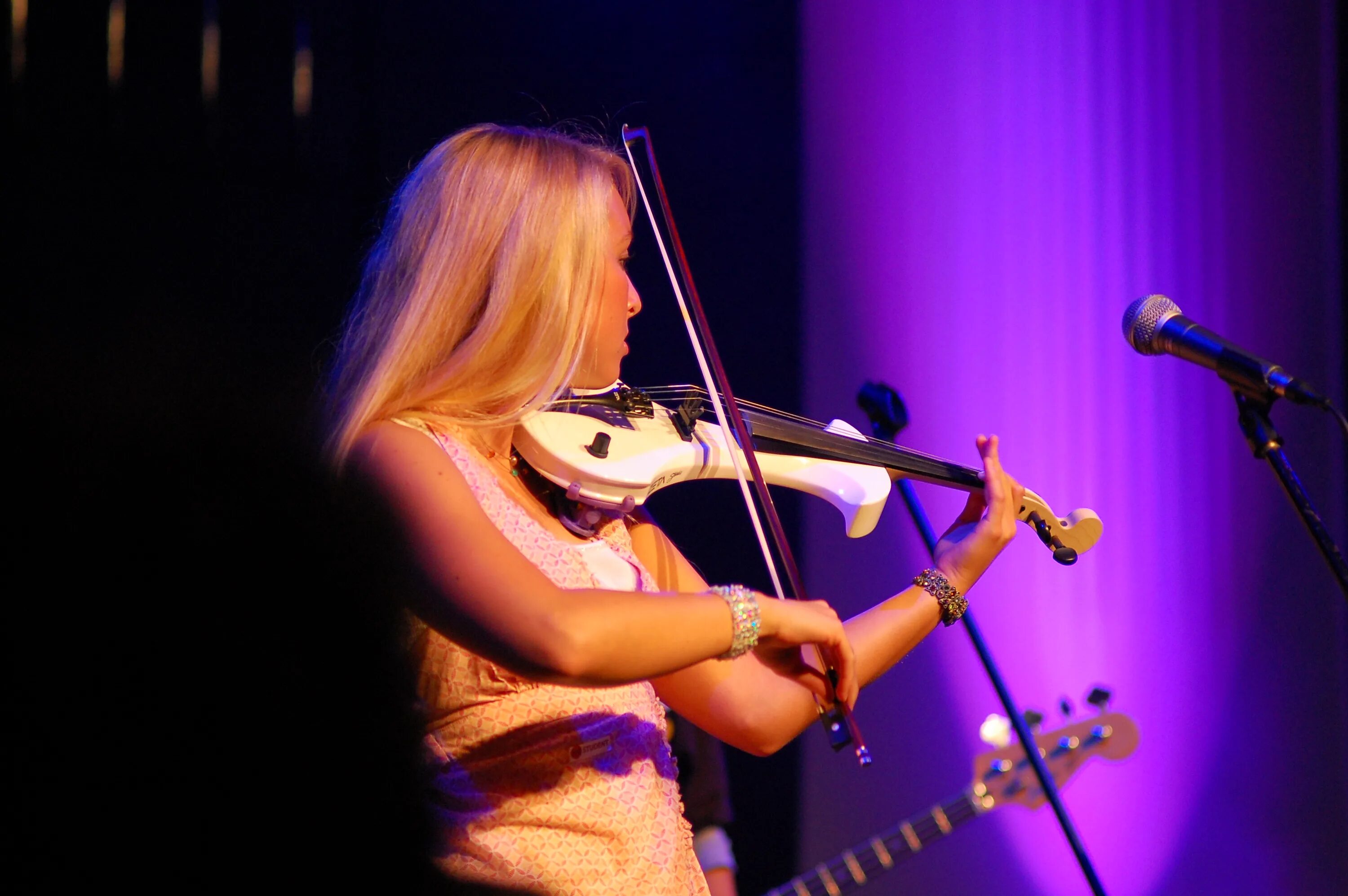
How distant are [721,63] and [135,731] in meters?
2.05

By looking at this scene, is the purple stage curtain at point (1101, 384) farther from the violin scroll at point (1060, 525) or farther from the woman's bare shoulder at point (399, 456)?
the woman's bare shoulder at point (399, 456)

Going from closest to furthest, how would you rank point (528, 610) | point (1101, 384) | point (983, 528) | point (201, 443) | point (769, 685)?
point (528, 610), point (769, 685), point (983, 528), point (201, 443), point (1101, 384)

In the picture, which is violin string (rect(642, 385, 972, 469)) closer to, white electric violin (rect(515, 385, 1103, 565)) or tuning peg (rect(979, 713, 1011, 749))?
white electric violin (rect(515, 385, 1103, 565))

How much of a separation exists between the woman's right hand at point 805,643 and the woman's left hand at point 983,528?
388 millimetres

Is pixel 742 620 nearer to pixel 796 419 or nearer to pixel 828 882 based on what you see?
pixel 796 419

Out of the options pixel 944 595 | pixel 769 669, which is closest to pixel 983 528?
pixel 944 595

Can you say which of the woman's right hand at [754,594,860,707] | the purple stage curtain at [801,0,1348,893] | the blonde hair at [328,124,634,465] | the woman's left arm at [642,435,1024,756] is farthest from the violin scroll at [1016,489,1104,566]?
the purple stage curtain at [801,0,1348,893]

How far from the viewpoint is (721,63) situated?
267cm

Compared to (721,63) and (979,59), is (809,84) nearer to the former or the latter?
(721,63)

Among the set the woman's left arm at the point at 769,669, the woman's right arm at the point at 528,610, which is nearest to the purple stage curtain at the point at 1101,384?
the woman's left arm at the point at 769,669

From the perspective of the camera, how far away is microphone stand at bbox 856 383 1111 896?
1.45 meters

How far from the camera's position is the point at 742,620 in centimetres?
103

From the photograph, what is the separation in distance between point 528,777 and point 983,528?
73cm

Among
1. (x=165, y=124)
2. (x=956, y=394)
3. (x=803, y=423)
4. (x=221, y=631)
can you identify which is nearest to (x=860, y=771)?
(x=956, y=394)
